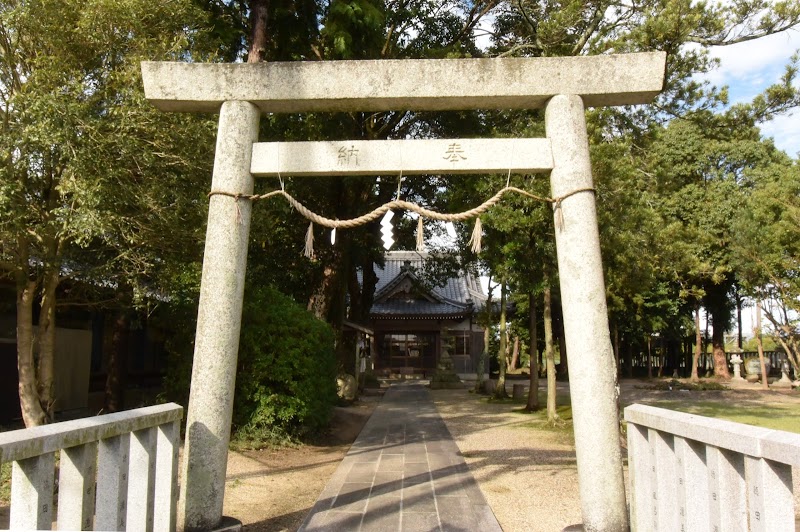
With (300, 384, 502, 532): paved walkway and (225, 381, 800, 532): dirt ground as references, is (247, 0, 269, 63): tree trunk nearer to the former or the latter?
(225, 381, 800, 532): dirt ground

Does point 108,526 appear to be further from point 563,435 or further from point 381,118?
point 381,118

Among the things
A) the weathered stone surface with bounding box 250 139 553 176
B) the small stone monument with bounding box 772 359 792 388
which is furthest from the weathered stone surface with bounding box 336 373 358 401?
the small stone monument with bounding box 772 359 792 388

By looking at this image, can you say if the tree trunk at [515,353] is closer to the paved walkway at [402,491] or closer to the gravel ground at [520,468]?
the gravel ground at [520,468]

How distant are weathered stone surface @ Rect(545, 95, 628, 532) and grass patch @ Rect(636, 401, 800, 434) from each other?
8899 mm

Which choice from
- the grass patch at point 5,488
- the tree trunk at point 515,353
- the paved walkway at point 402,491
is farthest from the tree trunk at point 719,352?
→ the grass patch at point 5,488

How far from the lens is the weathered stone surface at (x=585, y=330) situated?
4.54 meters

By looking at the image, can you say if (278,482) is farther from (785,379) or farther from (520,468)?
(785,379)

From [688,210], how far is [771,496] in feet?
86.2

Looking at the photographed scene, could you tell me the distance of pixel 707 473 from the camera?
126 inches

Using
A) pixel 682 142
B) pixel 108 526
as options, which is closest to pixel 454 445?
pixel 108 526

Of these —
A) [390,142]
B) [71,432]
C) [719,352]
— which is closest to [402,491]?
[390,142]

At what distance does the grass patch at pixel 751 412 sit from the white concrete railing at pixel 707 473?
9285mm

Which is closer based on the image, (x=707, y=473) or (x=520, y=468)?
Answer: (x=707, y=473)

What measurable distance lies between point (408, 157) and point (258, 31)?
552cm
